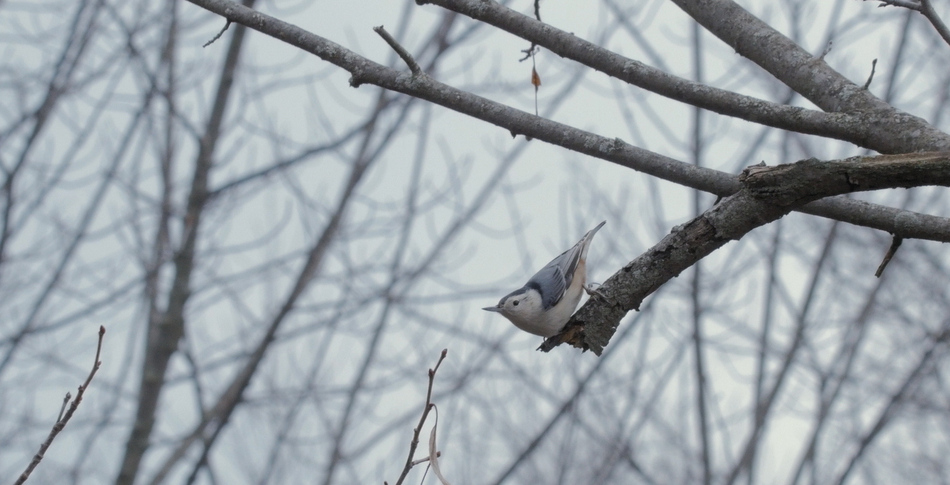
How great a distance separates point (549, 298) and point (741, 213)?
1402 mm

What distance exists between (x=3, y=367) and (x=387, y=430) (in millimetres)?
2624

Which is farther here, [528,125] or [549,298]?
[549,298]

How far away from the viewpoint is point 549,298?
10.3ft

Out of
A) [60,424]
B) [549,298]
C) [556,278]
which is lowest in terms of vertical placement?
[60,424]

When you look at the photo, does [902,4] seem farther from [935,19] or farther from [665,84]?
[665,84]

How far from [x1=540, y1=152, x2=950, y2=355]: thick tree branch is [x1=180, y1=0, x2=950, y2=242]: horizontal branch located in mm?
230

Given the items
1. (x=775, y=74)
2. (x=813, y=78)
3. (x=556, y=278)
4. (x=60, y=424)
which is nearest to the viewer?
(x=60, y=424)

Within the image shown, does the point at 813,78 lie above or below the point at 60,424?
above

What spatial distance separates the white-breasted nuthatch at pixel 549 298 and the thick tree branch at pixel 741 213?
0.77 metres

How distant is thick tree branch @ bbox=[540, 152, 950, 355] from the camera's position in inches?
62.0

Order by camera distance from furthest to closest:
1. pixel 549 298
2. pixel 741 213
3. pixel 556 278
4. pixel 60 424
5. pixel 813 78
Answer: pixel 556 278 → pixel 549 298 → pixel 813 78 → pixel 741 213 → pixel 60 424

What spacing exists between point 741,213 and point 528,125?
Result: 2.12 feet

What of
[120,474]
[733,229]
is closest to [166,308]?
[120,474]

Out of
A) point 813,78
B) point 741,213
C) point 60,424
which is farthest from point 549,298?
point 60,424
